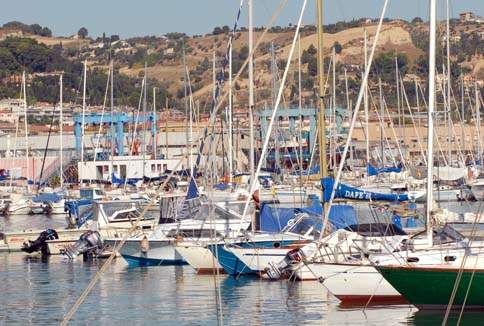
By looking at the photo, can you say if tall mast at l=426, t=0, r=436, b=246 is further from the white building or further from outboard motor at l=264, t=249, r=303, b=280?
the white building

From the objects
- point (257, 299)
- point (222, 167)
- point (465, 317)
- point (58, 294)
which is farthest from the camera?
point (222, 167)

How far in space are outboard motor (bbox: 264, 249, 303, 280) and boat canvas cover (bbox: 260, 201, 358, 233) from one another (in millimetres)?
2492

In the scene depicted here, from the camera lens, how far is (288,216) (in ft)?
124

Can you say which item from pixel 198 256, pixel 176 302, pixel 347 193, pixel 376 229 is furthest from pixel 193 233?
pixel 176 302

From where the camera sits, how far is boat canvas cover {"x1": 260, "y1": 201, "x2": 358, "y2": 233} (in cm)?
3684

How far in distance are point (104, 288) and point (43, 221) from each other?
34353 millimetres

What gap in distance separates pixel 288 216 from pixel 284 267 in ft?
12.2

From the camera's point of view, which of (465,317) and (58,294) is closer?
(465,317)

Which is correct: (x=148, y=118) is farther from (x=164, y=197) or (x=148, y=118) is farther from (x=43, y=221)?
(x=164, y=197)

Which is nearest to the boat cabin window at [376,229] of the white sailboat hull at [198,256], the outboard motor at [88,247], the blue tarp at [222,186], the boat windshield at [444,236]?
the boat windshield at [444,236]

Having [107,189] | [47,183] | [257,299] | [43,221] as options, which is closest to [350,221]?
[257,299]

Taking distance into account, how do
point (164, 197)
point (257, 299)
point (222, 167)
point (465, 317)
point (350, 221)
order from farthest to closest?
point (222, 167) → point (164, 197) → point (350, 221) → point (257, 299) → point (465, 317)

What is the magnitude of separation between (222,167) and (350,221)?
38372 mm

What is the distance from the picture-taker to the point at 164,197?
43.3 m
